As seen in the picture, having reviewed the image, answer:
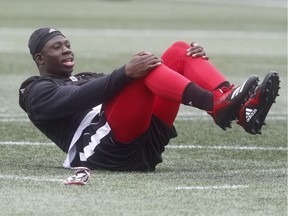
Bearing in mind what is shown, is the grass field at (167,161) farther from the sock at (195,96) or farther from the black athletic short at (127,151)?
the sock at (195,96)

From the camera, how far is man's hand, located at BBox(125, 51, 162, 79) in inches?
269

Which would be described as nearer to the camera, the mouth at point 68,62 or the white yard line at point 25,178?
the white yard line at point 25,178

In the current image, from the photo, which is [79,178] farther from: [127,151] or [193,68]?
[193,68]

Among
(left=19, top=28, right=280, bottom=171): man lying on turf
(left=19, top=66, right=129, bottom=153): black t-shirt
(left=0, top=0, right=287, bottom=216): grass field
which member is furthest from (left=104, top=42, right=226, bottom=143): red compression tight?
(left=0, top=0, right=287, bottom=216): grass field

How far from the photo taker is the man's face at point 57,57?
7527 mm

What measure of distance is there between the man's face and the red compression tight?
1.85 ft

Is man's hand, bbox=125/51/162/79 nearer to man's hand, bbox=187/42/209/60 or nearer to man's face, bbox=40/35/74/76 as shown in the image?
man's hand, bbox=187/42/209/60

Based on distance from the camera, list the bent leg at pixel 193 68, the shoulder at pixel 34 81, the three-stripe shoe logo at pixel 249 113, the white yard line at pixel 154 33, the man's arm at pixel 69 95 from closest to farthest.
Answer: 1. the three-stripe shoe logo at pixel 249 113
2. the man's arm at pixel 69 95
3. the bent leg at pixel 193 68
4. the shoulder at pixel 34 81
5. the white yard line at pixel 154 33

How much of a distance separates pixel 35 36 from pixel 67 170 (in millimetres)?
1017

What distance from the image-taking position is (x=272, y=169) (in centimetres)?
757

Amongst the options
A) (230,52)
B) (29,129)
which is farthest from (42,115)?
(230,52)

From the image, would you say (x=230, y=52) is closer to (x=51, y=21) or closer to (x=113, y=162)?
(x=51, y=21)

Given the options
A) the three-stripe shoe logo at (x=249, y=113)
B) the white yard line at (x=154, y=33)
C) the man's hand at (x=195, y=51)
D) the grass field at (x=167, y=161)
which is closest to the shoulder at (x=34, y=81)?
the grass field at (x=167, y=161)

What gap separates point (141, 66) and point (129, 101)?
0.90 ft
